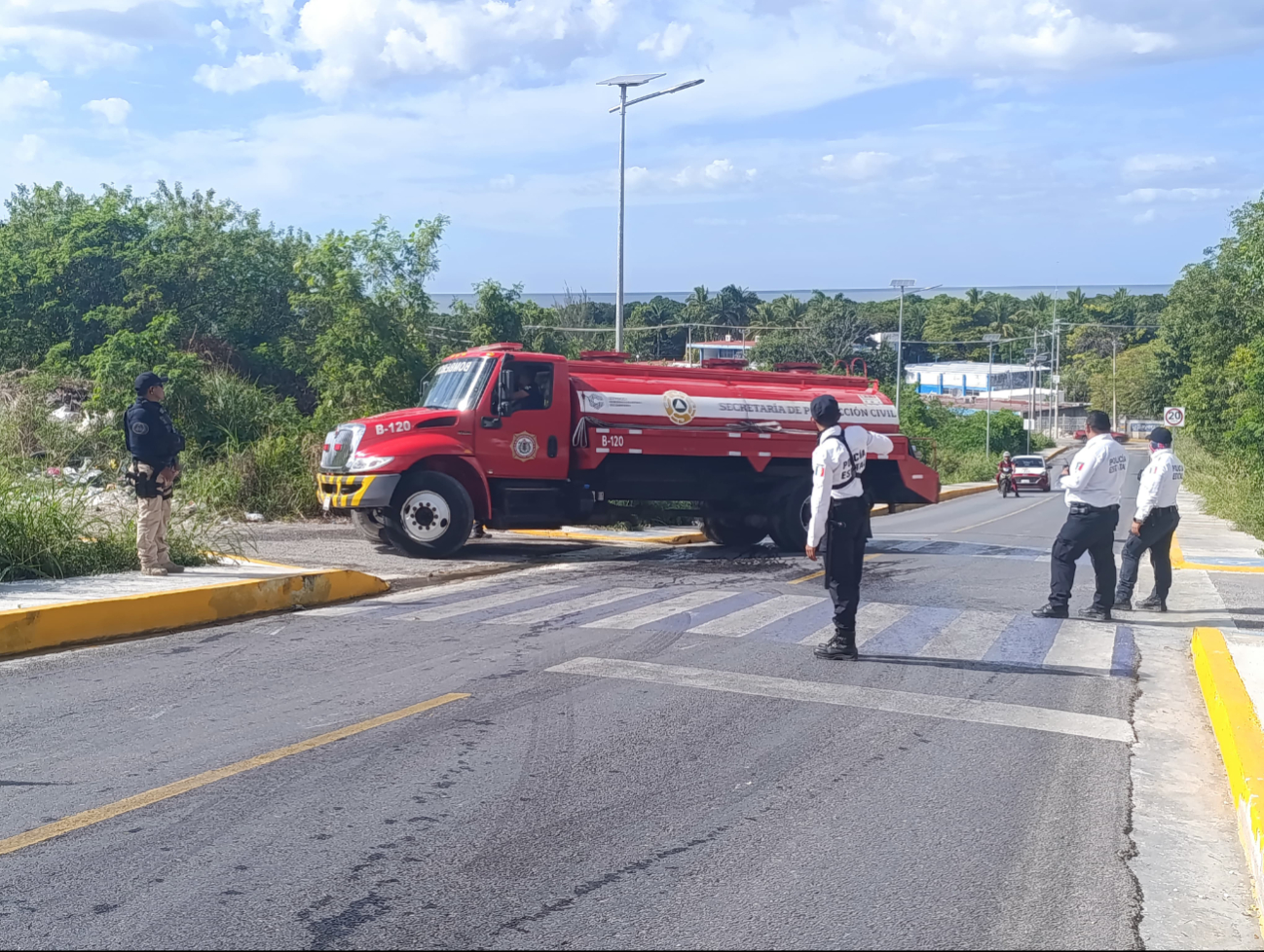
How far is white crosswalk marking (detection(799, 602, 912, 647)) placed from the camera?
9.47m

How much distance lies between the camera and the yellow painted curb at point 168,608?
27.9 feet

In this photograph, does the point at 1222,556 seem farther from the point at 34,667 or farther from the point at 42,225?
the point at 42,225

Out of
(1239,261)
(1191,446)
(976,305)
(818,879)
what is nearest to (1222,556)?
(818,879)

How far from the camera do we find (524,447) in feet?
49.3

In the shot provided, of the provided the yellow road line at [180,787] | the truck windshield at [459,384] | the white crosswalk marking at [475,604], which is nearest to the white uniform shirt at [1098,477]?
the white crosswalk marking at [475,604]

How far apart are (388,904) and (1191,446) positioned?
5569 cm

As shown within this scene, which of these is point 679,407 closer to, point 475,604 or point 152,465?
point 475,604

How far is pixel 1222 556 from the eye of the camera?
1727 cm

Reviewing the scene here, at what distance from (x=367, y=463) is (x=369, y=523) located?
2.96 feet

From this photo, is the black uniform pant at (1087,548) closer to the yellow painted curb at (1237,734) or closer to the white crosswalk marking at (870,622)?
the yellow painted curb at (1237,734)

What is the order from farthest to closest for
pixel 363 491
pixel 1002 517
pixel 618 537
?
1. pixel 1002 517
2. pixel 618 537
3. pixel 363 491

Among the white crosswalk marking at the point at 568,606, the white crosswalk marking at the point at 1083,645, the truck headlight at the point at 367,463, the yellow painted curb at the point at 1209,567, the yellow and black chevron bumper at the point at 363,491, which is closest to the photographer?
the white crosswalk marking at the point at 1083,645

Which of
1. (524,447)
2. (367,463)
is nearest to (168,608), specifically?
(367,463)

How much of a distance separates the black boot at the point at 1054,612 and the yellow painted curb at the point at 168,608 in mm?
6062
